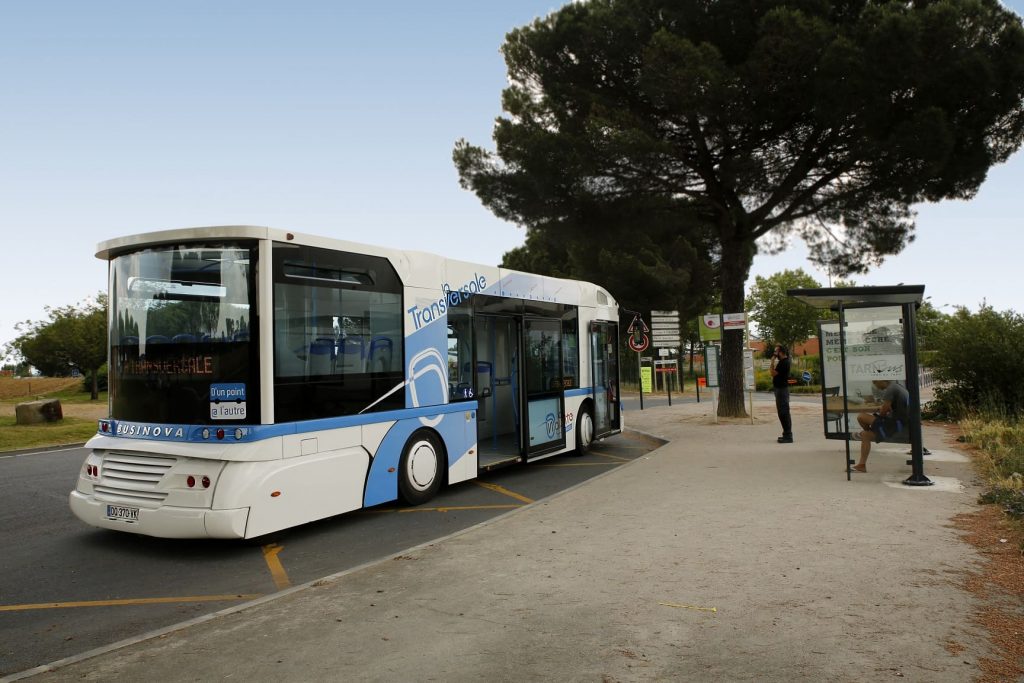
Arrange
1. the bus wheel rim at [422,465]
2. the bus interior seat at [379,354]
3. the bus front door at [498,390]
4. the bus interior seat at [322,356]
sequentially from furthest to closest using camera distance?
the bus front door at [498,390] → the bus wheel rim at [422,465] → the bus interior seat at [379,354] → the bus interior seat at [322,356]

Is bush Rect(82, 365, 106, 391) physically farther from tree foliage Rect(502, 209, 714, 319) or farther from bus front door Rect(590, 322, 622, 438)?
bus front door Rect(590, 322, 622, 438)

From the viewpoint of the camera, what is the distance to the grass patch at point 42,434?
16.4m

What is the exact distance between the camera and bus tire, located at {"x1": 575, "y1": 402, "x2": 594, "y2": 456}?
13003mm

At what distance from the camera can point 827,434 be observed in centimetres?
1070

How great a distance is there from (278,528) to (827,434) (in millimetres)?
7825

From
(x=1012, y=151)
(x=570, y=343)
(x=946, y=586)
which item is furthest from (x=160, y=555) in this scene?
(x=1012, y=151)

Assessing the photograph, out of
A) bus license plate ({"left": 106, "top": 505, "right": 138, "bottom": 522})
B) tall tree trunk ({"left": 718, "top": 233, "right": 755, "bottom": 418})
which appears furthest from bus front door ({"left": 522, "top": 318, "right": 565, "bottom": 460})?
tall tree trunk ({"left": 718, "top": 233, "right": 755, "bottom": 418})

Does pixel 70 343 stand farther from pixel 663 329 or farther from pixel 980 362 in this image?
pixel 980 362

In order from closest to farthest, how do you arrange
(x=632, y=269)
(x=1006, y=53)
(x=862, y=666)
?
(x=862, y=666) < (x=1006, y=53) < (x=632, y=269)

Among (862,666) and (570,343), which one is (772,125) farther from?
(862,666)

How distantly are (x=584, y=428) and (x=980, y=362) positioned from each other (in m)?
9.76

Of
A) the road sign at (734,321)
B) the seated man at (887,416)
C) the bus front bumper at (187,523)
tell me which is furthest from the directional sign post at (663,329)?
the bus front bumper at (187,523)

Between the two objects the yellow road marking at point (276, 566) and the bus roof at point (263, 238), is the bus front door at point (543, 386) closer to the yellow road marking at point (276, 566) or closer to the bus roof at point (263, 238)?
the bus roof at point (263, 238)

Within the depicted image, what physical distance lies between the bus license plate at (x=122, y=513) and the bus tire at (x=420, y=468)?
2.74m
